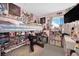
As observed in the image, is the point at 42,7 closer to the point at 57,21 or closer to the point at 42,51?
the point at 57,21

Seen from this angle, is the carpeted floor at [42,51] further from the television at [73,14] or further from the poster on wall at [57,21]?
the television at [73,14]

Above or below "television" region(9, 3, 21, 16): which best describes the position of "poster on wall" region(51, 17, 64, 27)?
below

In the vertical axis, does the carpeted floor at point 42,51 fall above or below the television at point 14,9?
below

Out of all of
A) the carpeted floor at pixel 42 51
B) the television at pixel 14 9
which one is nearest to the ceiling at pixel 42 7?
the television at pixel 14 9

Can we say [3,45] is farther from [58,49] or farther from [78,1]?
[78,1]

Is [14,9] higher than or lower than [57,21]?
higher

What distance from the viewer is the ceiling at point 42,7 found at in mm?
1691

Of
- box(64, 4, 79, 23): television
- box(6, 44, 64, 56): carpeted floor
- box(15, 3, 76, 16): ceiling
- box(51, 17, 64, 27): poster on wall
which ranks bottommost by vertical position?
box(6, 44, 64, 56): carpeted floor

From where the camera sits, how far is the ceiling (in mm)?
1691

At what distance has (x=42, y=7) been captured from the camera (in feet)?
5.64

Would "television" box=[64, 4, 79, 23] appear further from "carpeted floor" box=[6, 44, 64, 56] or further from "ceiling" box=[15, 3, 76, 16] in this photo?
"carpeted floor" box=[6, 44, 64, 56]

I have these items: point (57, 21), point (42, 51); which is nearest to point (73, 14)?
Answer: point (57, 21)

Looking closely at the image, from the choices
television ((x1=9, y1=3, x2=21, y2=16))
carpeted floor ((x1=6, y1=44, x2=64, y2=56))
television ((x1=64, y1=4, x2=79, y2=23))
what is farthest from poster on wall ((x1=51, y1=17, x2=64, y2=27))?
television ((x1=9, y1=3, x2=21, y2=16))

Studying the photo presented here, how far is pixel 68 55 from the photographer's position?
1710 mm
